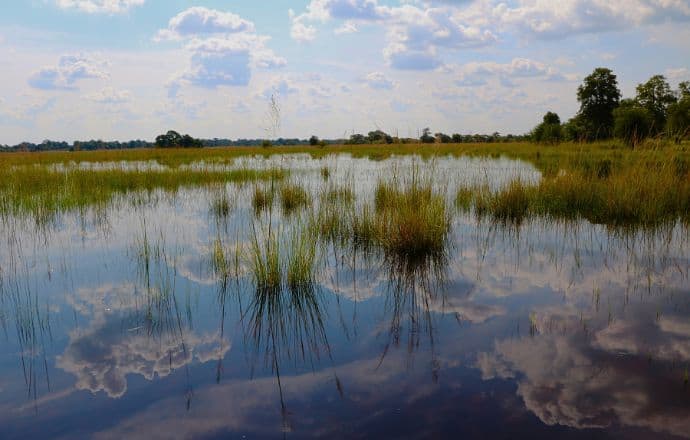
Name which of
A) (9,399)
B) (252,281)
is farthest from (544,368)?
(9,399)

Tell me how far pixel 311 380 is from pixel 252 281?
2.45 meters

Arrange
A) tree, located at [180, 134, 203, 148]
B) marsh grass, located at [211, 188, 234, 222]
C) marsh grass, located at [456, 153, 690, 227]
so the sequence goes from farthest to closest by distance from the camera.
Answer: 1. tree, located at [180, 134, 203, 148]
2. marsh grass, located at [211, 188, 234, 222]
3. marsh grass, located at [456, 153, 690, 227]

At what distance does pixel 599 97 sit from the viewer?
48.9m

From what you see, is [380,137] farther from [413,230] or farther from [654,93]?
[654,93]

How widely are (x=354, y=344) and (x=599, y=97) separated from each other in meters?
53.8

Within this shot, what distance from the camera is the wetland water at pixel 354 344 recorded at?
308 centimetres

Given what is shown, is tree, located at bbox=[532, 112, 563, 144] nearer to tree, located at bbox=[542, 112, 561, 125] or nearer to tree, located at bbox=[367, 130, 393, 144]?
tree, located at bbox=[542, 112, 561, 125]

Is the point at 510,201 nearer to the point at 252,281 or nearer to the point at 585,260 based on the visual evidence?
the point at 585,260

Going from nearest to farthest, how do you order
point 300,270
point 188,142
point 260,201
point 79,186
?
point 300,270
point 260,201
point 79,186
point 188,142

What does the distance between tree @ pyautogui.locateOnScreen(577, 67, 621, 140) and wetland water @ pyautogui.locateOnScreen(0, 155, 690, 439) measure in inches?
1882

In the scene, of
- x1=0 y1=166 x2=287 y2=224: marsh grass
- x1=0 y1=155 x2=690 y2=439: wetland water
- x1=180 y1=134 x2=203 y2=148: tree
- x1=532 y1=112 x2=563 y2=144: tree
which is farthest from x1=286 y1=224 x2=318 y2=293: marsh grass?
x1=180 y1=134 x2=203 y2=148: tree

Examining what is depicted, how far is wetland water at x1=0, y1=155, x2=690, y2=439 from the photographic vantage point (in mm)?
3082

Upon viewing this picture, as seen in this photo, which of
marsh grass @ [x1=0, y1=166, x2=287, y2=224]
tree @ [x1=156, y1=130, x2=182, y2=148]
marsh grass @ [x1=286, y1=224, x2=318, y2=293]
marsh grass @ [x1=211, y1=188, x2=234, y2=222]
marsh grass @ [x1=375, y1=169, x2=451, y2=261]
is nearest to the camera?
marsh grass @ [x1=286, y1=224, x2=318, y2=293]

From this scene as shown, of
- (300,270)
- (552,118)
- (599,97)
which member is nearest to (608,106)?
(599,97)
